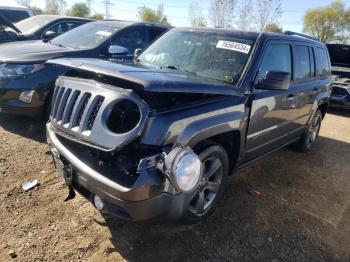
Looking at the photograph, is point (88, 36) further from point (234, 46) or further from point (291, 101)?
point (291, 101)

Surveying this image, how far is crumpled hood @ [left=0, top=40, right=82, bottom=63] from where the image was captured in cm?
504

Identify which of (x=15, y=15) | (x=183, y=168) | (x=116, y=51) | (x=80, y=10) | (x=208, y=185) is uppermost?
(x=80, y=10)

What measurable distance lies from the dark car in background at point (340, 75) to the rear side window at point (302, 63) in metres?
5.16

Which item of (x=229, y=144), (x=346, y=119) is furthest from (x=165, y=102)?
(x=346, y=119)

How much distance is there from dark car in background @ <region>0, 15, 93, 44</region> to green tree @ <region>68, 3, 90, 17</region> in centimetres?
4642

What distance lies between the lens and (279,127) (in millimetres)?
4434

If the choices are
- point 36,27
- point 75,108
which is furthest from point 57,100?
point 36,27

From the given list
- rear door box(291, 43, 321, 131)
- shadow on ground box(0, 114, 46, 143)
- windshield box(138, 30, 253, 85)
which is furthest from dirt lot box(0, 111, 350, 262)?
windshield box(138, 30, 253, 85)

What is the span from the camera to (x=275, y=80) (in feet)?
11.3

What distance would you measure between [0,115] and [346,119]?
27.5ft

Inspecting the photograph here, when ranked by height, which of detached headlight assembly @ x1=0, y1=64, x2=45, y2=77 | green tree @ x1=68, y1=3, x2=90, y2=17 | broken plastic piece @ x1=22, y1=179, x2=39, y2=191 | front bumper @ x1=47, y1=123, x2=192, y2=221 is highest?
green tree @ x1=68, y1=3, x2=90, y2=17

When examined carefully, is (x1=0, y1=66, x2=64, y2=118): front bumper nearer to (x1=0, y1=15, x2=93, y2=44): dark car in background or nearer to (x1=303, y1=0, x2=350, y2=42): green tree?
(x1=0, y1=15, x2=93, y2=44): dark car in background

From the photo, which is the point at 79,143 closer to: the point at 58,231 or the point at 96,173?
the point at 96,173

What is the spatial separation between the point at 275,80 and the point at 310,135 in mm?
2970
